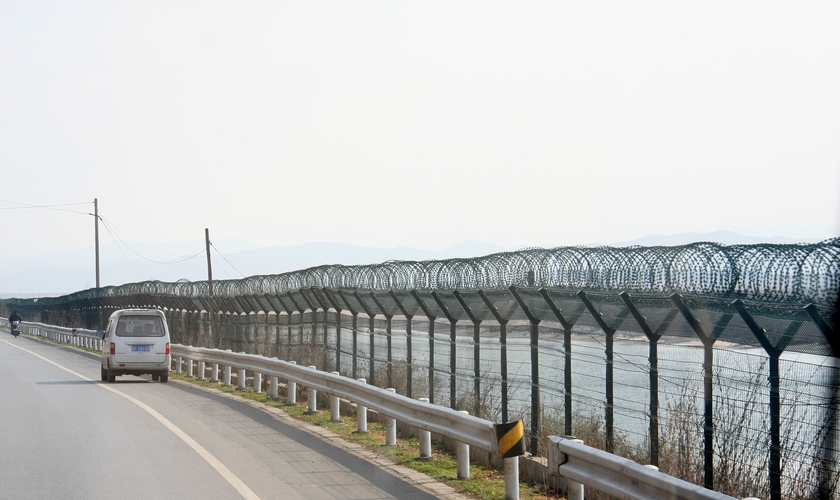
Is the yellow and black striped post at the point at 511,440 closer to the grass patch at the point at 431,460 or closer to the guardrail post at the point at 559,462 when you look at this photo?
the guardrail post at the point at 559,462

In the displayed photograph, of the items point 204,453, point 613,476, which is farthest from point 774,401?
point 204,453

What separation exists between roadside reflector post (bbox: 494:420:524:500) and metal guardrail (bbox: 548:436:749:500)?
1.27 ft

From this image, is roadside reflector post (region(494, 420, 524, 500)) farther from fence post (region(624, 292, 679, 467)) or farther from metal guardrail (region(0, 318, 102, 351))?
metal guardrail (region(0, 318, 102, 351))

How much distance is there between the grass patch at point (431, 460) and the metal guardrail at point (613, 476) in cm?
121

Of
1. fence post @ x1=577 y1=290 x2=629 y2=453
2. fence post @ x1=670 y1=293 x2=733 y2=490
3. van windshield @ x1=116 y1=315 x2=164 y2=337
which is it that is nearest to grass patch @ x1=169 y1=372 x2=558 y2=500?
fence post @ x1=577 y1=290 x2=629 y2=453

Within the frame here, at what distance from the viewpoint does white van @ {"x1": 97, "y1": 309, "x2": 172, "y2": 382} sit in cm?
2239

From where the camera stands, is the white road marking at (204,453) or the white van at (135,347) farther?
the white van at (135,347)

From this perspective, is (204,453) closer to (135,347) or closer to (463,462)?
(463,462)

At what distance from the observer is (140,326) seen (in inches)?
903

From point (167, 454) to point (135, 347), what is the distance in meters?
12.0

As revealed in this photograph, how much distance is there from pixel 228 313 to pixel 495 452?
20918mm

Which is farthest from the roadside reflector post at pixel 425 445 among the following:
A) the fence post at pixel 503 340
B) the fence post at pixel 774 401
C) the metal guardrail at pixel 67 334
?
the metal guardrail at pixel 67 334

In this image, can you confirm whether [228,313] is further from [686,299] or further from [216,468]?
[686,299]

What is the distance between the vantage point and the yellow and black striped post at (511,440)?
8125 millimetres
